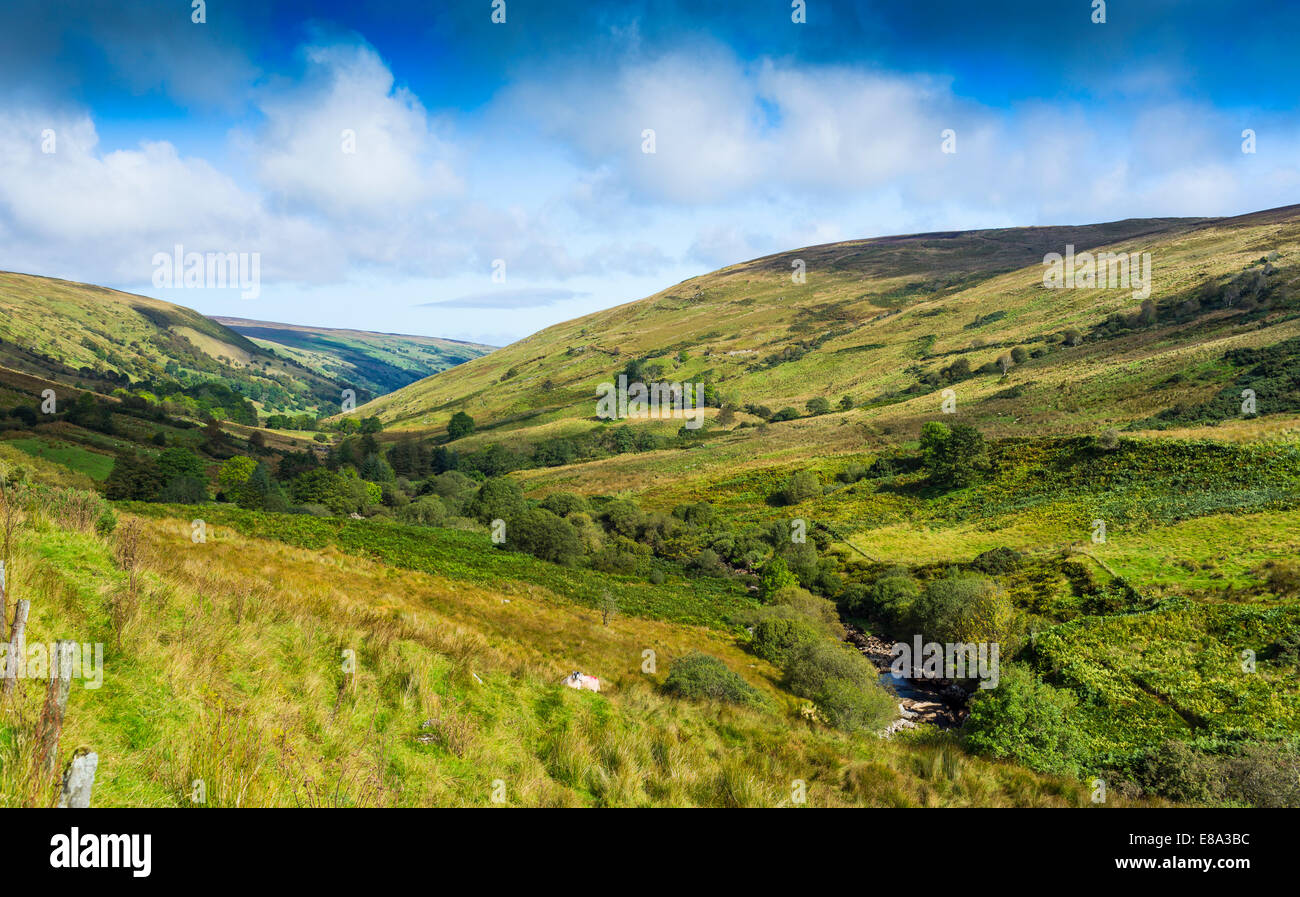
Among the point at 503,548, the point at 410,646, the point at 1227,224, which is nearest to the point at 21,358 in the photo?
the point at 503,548

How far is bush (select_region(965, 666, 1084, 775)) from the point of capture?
58.6 feet

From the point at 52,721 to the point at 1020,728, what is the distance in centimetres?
2198

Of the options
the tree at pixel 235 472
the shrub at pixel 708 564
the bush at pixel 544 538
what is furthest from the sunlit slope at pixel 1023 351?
the tree at pixel 235 472

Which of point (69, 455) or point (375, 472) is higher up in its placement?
point (69, 455)

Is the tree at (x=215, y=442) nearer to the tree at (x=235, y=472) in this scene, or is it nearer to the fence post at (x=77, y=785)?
the tree at (x=235, y=472)

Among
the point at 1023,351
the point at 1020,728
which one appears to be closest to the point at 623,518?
the point at 1020,728

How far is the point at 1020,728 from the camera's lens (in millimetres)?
18625

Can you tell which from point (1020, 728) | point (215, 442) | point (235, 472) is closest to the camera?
point (1020, 728)

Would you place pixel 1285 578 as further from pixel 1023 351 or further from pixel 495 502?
pixel 1023 351
